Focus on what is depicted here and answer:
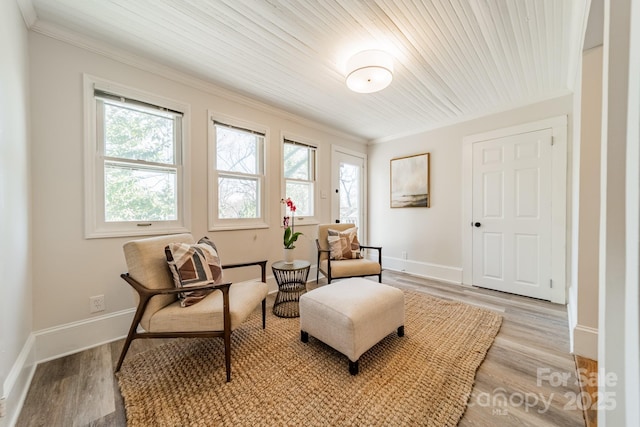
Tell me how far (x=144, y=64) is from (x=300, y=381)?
2.86m

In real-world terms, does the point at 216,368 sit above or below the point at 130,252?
below

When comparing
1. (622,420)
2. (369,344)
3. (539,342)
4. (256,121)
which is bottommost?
(539,342)

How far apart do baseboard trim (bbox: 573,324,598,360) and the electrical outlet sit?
3.66 meters

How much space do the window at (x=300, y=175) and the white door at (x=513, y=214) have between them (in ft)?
7.53

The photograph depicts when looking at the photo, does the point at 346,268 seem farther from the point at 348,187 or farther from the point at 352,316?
the point at 348,187

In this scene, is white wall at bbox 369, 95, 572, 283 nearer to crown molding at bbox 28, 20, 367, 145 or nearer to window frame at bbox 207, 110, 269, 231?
crown molding at bbox 28, 20, 367, 145

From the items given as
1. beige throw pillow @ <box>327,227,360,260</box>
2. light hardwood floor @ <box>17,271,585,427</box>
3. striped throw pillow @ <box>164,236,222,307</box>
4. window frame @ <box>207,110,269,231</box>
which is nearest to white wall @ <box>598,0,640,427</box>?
light hardwood floor @ <box>17,271,585,427</box>

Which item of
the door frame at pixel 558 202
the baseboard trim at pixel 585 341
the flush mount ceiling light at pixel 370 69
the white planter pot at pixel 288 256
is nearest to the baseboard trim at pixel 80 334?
the white planter pot at pixel 288 256

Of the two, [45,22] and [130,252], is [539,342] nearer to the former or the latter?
[130,252]

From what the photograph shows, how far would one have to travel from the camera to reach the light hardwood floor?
1.22 m

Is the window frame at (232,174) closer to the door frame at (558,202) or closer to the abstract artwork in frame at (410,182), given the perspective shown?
the abstract artwork in frame at (410,182)

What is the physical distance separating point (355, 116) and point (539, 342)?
3110 mm

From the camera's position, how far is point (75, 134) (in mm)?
1833

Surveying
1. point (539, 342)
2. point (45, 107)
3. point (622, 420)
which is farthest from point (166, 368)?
point (539, 342)
